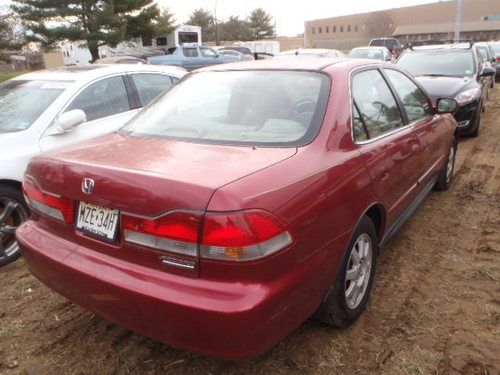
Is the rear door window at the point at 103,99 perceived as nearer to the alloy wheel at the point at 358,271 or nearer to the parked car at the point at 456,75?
the alloy wheel at the point at 358,271

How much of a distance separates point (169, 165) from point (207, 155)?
0.24 meters

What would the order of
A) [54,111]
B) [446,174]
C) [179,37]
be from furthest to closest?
[179,37] < [446,174] < [54,111]


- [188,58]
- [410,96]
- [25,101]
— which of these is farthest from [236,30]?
Answer: [410,96]

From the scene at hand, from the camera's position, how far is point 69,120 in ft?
13.9

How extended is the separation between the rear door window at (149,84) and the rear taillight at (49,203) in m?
2.80

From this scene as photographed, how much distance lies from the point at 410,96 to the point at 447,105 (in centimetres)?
71

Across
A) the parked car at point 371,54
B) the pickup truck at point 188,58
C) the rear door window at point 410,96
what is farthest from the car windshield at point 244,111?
the pickup truck at point 188,58

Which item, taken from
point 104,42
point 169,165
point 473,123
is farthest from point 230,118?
point 104,42

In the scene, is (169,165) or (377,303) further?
(377,303)

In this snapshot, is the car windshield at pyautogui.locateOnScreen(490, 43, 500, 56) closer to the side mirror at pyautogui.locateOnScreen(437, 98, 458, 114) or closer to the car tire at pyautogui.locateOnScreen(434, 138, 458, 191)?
the car tire at pyautogui.locateOnScreen(434, 138, 458, 191)

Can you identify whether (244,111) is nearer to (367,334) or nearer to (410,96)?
(367,334)

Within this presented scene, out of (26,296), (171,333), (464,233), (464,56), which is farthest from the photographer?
(464,56)

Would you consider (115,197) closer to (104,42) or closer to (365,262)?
(365,262)

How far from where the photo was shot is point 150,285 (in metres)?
2.11
